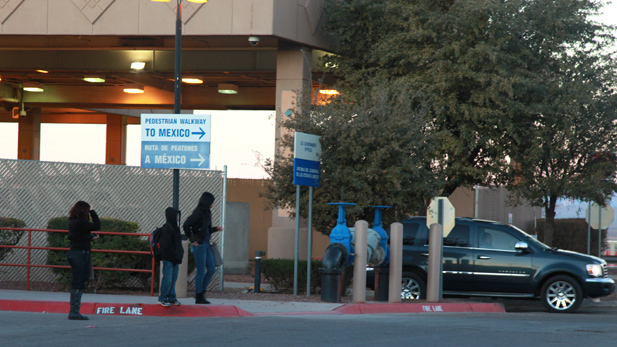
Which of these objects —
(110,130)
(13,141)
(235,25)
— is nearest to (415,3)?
(235,25)

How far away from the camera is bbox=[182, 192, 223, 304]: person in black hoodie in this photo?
508 inches

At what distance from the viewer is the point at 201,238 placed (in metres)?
13.0

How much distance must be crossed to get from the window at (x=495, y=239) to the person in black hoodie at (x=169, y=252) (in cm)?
688

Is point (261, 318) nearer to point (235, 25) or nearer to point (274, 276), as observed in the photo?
point (274, 276)

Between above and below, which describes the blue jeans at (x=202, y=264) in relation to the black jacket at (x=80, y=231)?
below

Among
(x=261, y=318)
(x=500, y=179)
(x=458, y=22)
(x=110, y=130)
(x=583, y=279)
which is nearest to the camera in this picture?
(x=261, y=318)

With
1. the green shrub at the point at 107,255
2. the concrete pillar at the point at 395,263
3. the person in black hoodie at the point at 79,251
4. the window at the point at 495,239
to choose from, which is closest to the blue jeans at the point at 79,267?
the person in black hoodie at the point at 79,251

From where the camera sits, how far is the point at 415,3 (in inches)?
883

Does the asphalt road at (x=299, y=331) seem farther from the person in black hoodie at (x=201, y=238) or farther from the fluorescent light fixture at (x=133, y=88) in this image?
the fluorescent light fixture at (x=133, y=88)

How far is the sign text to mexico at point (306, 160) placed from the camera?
14867 mm

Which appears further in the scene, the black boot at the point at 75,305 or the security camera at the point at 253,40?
the security camera at the point at 253,40

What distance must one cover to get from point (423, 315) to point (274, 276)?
393 cm

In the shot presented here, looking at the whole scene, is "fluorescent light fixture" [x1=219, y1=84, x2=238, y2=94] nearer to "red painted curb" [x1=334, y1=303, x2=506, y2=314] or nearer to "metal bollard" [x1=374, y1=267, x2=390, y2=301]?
"metal bollard" [x1=374, y1=267, x2=390, y2=301]

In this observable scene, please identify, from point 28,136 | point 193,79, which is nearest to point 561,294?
point 193,79
